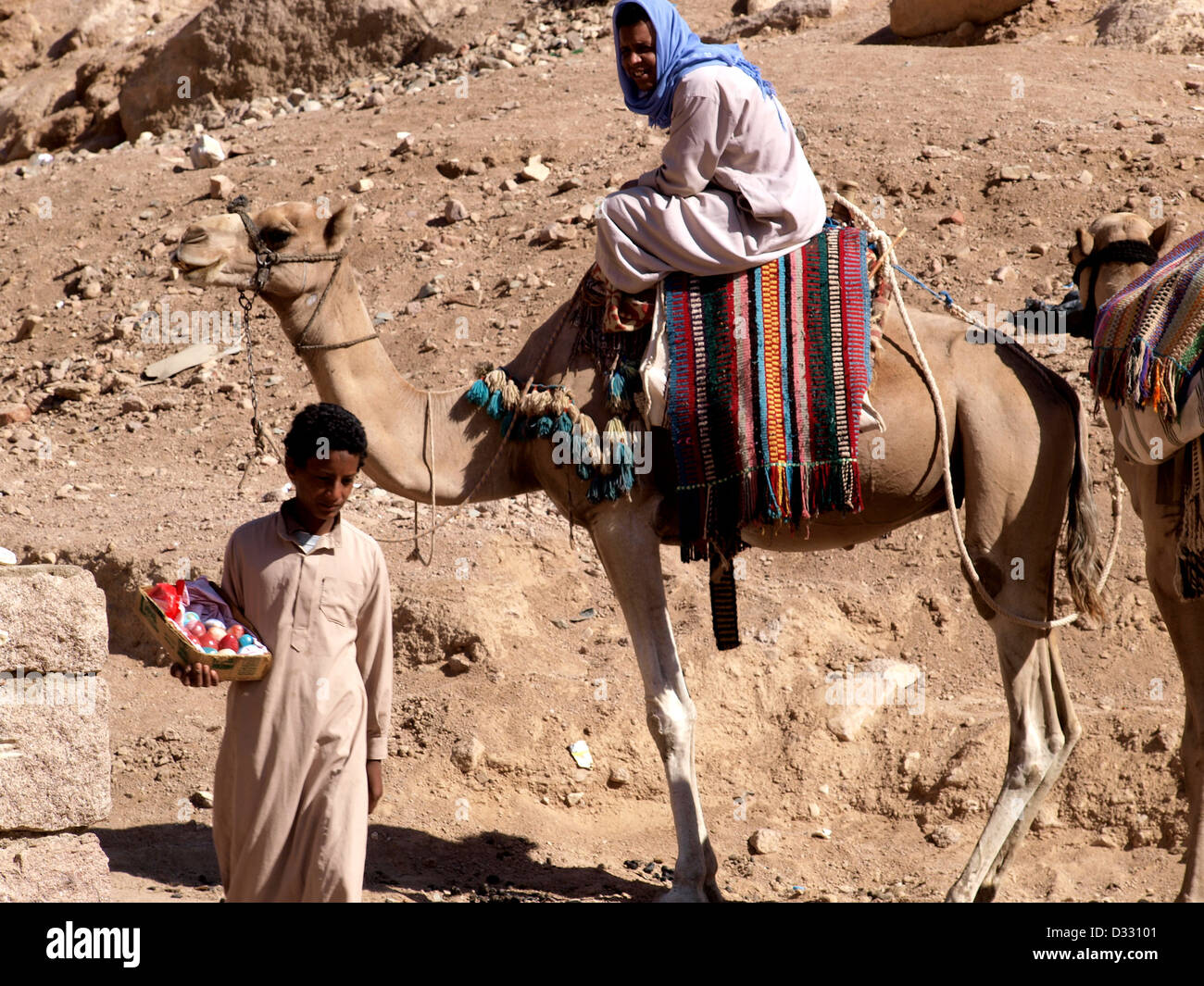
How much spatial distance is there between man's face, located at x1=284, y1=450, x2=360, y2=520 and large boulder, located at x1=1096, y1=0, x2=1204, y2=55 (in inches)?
484

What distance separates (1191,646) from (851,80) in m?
9.46

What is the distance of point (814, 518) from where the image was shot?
5.54 m

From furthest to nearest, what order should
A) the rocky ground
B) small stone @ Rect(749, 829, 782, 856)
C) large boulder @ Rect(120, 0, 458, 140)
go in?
1. large boulder @ Rect(120, 0, 458, 140)
2. the rocky ground
3. small stone @ Rect(749, 829, 782, 856)

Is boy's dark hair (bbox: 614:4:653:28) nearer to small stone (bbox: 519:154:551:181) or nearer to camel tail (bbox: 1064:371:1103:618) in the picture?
camel tail (bbox: 1064:371:1103:618)

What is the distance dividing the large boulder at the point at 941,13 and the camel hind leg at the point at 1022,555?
1046 centimetres

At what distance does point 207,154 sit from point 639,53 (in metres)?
9.73

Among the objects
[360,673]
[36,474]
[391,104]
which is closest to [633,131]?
[391,104]

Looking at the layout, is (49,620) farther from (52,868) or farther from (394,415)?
(394,415)

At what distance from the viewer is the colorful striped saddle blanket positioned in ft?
15.2

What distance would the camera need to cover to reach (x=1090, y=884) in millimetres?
5895

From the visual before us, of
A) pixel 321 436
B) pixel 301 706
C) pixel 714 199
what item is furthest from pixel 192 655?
pixel 714 199

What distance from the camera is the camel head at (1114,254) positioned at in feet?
18.2

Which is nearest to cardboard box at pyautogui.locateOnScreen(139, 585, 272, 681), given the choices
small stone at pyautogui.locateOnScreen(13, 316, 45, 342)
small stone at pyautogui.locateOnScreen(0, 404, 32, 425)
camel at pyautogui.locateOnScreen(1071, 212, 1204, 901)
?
camel at pyautogui.locateOnScreen(1071, 212, 1204, 901)

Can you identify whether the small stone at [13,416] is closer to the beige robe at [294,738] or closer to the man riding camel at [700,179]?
the man riding camel at [700,179]
